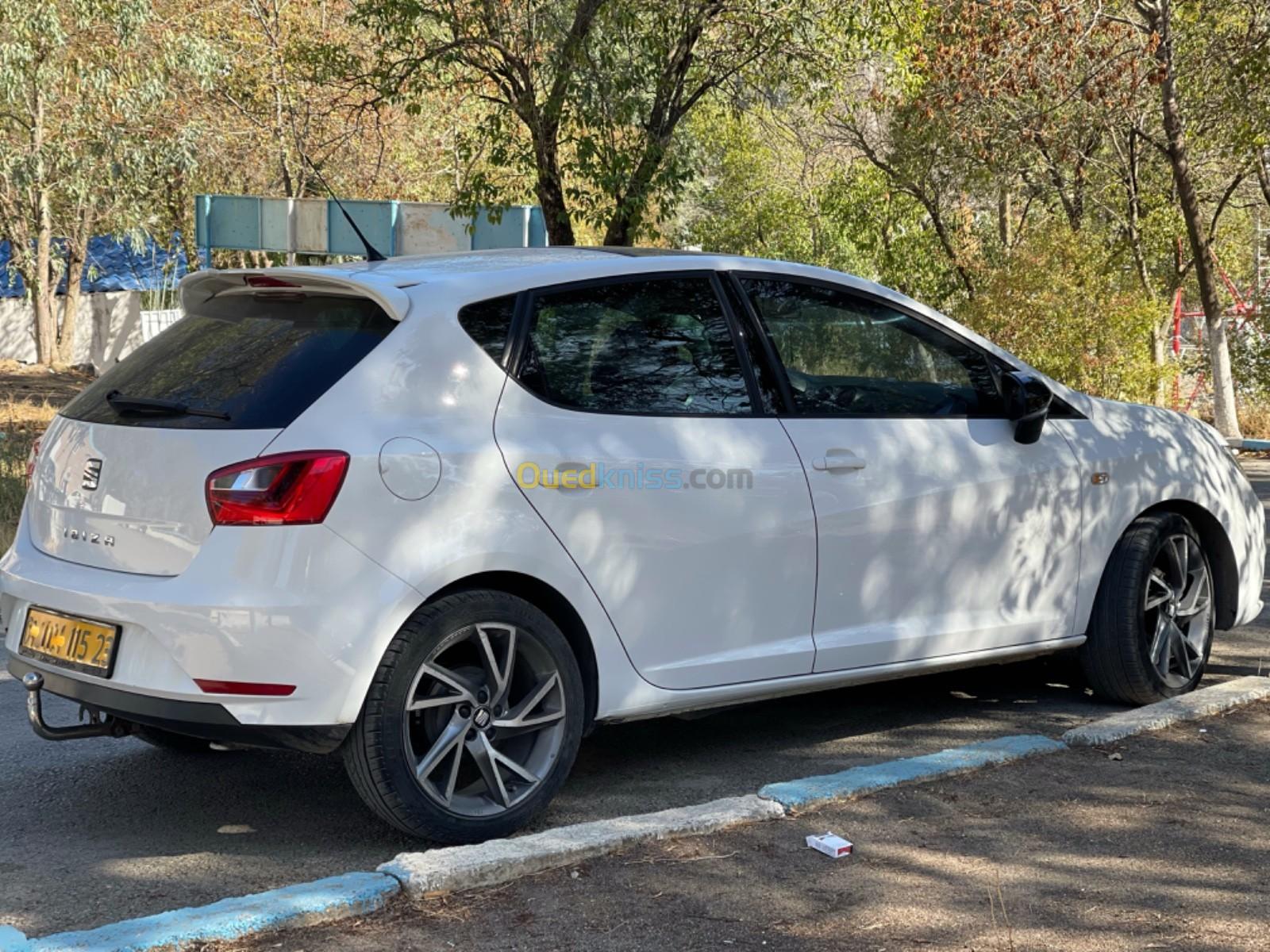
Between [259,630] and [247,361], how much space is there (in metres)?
0.87

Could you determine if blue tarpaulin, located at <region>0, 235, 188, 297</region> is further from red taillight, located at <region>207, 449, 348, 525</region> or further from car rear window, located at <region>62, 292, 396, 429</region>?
red taillight, located at <region>207, 449, 348, 525</region>

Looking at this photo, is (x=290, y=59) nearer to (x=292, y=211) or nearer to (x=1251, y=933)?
(x=292, y=211)

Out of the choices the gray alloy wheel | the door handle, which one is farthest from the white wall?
the gray alloy wheel

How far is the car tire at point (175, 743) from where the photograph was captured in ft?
18.0

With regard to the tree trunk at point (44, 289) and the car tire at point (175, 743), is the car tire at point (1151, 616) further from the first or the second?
the tree trunk at point (44, 289)

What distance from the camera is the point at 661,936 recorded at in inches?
154

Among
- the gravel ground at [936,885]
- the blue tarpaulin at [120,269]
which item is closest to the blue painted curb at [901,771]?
the gravel ground at [936,885]

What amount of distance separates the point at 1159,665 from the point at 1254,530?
0.87 metres

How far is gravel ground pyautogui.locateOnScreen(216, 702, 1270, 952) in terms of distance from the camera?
3.90 metres

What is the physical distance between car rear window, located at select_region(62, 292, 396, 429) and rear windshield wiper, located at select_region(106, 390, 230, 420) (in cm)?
1

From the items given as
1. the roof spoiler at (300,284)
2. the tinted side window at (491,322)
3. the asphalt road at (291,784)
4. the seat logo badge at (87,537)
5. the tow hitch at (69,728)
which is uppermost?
the roof spoiler at (300,284)

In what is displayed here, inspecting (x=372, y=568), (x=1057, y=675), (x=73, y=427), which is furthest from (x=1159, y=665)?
(x=73, y=427)

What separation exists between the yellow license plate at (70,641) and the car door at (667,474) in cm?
123

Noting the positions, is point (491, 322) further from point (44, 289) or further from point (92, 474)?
point (44, 289)
